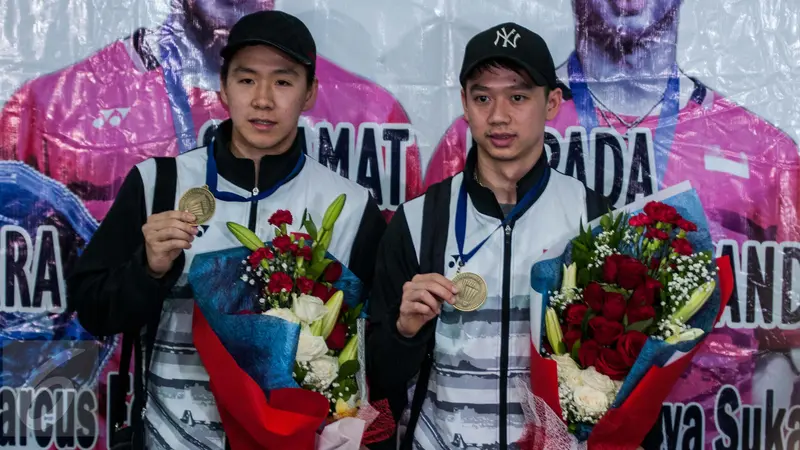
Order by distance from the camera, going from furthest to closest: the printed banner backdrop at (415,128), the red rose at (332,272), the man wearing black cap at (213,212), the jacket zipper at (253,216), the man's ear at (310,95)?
the printed banner backdrop at (415,128)
the man's ear at (310,95)
the jacket zipper at (253,216)
the man wearing black cap at (213,212)
the red rose at (332,272)

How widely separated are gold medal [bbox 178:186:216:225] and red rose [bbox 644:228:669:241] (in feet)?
3.66

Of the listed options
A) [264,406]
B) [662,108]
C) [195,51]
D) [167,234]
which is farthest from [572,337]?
[195,51]

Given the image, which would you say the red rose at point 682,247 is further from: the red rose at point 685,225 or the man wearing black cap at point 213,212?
the man wearing black cap at point 213,212

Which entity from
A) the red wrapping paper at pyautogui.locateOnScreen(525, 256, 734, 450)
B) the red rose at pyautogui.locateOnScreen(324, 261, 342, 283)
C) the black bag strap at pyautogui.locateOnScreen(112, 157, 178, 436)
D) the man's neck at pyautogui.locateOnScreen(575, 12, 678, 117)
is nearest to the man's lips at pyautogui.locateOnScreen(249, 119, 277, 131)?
the black bag strap at pyautogui.locateOnScreen(112, 157, 178, 436)

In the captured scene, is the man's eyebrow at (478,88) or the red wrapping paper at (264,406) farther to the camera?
the man's eyebrow at (478,88)

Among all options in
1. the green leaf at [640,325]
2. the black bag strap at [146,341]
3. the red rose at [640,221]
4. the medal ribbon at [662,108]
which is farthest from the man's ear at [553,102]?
the black bag strap at [146,341]

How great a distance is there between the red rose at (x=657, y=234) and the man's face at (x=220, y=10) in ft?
5.27

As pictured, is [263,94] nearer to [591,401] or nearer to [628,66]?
[591,401]

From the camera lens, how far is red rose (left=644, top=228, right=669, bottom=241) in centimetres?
171

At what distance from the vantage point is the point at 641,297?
5.47 feet

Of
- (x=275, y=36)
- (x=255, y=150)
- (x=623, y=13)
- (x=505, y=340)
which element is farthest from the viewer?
(x=623, y=13)

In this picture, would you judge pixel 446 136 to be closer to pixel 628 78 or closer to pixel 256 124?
pixel 628 78

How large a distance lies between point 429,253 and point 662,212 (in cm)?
61

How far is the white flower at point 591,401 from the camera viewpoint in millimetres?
1619
